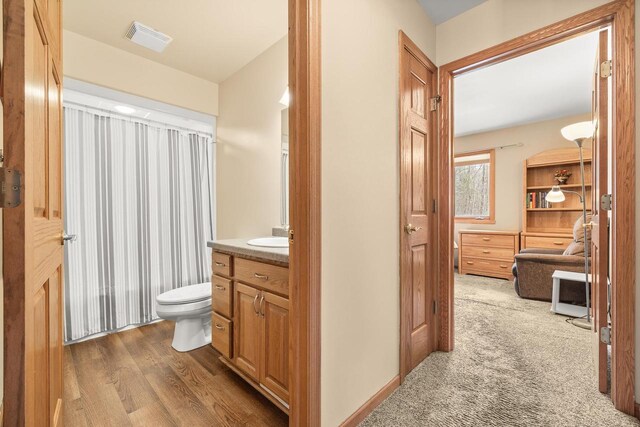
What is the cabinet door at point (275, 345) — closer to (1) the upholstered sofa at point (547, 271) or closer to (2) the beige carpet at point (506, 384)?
(2) the beige carpet at point (506, 384)

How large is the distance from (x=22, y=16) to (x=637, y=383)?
8.69 feet

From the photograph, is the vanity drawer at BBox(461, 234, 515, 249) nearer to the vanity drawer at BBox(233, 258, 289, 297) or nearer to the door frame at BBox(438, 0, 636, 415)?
the door frame at BBox(438, 0, 636, 415)

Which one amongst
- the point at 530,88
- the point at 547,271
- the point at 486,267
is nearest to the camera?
the point at 547,271

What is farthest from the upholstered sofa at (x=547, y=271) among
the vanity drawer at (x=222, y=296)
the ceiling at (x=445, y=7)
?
the vanity drawer at (x=222, y=296)

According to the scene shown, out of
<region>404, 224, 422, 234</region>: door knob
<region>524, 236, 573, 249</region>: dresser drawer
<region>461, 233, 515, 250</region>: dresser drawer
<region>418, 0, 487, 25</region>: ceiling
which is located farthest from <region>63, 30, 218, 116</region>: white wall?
<region>524, 236, 573, 249</region>: dresser drawer

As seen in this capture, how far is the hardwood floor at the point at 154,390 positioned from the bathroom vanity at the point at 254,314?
0.11m

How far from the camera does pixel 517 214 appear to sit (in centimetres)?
477

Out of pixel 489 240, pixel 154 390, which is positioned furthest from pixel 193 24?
pixel 489 240

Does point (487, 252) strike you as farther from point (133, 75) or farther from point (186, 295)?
point (133, 75)

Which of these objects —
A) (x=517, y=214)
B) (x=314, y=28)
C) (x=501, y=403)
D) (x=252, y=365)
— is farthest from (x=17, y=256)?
(x=517, y=214)

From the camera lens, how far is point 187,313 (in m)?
2.12

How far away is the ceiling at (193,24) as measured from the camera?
1939mm

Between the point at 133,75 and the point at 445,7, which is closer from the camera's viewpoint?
the point at 445,7

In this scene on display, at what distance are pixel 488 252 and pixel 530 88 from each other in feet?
8.32
